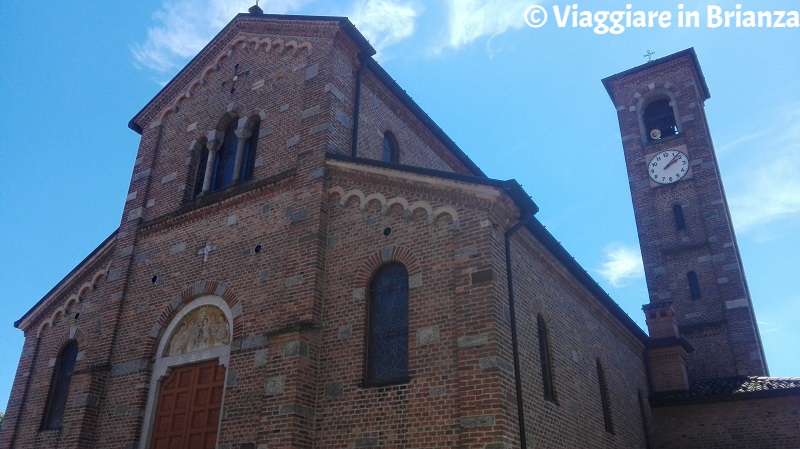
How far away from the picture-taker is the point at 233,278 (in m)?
12.3

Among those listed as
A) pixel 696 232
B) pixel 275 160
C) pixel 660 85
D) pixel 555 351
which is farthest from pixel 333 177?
pixel 660 85

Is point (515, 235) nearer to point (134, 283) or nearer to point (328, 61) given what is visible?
point (328, 61)

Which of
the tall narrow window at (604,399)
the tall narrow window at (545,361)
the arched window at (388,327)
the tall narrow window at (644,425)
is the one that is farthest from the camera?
the tall narrow window at (644,425)

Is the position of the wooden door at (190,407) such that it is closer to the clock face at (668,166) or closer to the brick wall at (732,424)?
the brick wall at (732,424)

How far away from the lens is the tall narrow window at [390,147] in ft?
48.3

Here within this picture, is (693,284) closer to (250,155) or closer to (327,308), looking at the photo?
(327,308)

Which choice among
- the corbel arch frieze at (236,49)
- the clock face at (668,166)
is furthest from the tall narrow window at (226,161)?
the clock face at (668,166)

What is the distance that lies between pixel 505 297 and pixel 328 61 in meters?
6.53

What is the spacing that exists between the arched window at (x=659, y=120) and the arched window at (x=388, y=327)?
61.4 feet

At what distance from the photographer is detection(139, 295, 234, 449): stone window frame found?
465 inches

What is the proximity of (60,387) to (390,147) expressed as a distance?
9.69 meters

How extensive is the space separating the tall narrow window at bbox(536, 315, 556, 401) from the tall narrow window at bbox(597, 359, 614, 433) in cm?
331

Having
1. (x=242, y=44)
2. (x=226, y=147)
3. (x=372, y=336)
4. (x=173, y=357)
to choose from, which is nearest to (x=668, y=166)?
(x=242, y=44)

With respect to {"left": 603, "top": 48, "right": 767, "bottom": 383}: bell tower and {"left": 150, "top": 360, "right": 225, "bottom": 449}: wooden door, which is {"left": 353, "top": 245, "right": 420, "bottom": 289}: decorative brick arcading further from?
{"left": 603, "top": 48, "right": 767, "bottom": 383}: bell tower
